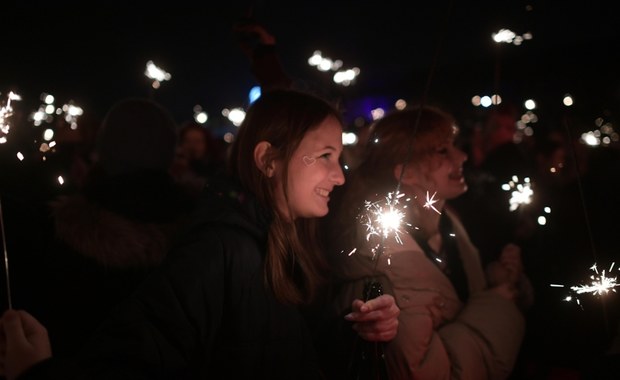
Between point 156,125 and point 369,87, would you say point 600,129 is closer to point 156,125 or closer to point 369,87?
point 156,125

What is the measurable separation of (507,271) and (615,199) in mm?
690

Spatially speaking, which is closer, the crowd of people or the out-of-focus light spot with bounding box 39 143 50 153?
the crowd of people

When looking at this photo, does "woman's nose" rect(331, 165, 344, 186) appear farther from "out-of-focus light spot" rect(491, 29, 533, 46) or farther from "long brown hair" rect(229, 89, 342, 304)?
"out-of-focus light spot" rect(491, 29, 533, 46)

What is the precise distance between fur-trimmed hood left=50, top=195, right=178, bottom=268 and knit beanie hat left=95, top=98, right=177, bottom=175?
413 millimetres

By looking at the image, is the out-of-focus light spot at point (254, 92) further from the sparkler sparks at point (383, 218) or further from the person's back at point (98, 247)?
the sparkler sparks at point (383, 218)

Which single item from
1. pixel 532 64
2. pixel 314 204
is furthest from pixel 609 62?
pixel 314 204

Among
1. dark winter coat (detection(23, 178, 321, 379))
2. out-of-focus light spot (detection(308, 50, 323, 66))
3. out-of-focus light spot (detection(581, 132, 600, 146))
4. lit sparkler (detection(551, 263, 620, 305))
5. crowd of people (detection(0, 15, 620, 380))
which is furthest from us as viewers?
out-of-focus light spot (detection(308, 50, 323, 66))

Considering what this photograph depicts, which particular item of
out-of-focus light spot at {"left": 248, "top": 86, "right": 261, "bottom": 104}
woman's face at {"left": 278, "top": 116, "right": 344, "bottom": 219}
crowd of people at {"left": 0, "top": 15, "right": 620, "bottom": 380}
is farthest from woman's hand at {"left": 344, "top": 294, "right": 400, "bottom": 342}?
out-of-focus light spot at {"left": 248, "top": 86, "right": 261, "bottom": 104}

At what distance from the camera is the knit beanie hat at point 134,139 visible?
3.00 metres

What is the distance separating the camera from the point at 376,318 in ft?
6.61

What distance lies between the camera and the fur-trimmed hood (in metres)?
2.48

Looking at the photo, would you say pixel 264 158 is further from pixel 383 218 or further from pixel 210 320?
pixel 210 320

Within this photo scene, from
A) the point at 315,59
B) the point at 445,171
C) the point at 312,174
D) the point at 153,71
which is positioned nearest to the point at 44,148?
the point at 312,174

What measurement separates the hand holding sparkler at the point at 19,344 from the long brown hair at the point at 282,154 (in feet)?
3.22
